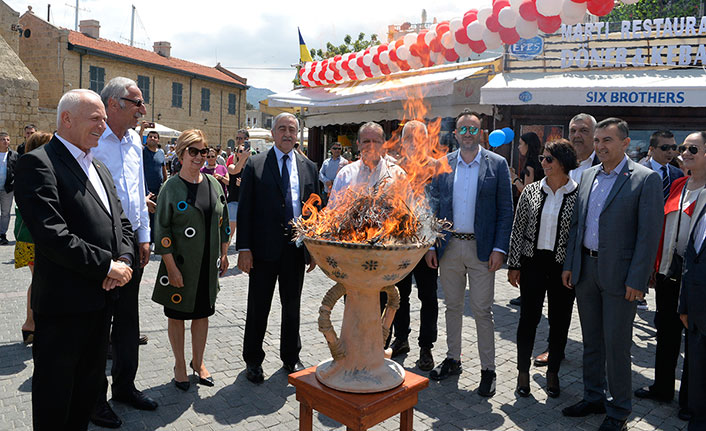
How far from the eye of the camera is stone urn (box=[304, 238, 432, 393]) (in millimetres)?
2553

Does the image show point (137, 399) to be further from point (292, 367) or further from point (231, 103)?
point (231, 103)

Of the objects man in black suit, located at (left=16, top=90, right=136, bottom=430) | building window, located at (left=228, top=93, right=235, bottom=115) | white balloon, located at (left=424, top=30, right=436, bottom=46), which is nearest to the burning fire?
man in black suit, located at (left=16, top=90, right=136, bottom=430)

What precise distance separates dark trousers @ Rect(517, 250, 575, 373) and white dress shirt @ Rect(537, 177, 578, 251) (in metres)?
0.08

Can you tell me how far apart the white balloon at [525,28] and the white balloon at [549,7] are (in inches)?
12.7

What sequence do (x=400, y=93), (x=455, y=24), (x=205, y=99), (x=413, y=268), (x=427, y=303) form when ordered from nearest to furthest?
1. (x=413, y=268)
2. (x=427, y=303)
3. (x=455, y=24)
4. (x=400, y=93)
5. (x=205, y=99)

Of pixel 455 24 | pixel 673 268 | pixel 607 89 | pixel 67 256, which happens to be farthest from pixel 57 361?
pixel 607 89

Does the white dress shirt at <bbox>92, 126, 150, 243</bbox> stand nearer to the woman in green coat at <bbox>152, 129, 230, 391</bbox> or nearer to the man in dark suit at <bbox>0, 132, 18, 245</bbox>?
the woman in green coat at <bbox>152, 129, 230, 391</bbox>

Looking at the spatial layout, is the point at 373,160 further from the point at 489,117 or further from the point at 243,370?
the point at 489,117

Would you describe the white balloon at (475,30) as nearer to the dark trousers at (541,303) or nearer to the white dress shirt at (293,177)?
the white dress shirt at (293,177)

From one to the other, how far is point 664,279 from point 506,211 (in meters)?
1.52

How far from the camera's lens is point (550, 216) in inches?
164

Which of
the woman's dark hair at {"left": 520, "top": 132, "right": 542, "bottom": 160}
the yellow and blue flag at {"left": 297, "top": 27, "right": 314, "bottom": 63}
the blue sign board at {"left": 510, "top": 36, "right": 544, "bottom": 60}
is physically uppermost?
the yellow and blue flag at {"left": 297, "top": 27, "right": 314, "bottom": 63}

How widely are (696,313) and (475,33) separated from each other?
254 inches

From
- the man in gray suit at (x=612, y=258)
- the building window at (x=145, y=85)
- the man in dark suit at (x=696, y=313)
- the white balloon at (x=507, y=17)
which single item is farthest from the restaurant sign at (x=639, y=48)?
the building window at (x=145, y=85)
